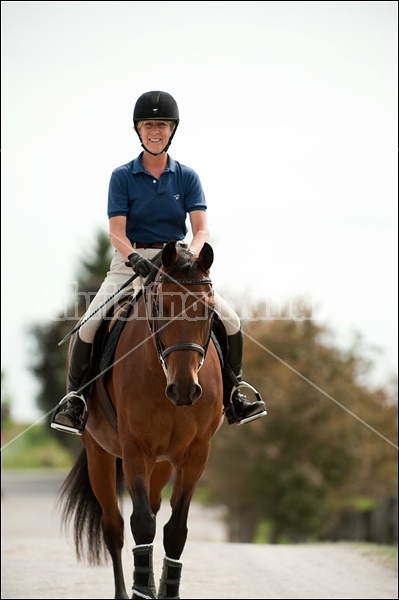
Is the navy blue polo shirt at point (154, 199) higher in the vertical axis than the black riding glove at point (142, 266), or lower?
higher

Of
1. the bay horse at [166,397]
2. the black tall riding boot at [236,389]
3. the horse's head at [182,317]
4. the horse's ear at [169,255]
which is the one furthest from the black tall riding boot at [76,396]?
the horse's ear at [169,255]

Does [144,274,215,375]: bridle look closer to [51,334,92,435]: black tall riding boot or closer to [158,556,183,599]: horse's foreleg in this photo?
[51,334,92,435]: black tall riding boot

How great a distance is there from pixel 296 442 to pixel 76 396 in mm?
24966

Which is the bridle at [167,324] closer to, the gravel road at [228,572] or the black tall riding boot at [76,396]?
the black tall riding boot at [76,396]

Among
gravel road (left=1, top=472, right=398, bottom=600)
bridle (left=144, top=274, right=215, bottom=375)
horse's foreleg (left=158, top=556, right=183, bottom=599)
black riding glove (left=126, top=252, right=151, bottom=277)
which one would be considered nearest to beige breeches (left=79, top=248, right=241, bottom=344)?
black riding glove (left=126, top=252, right=151, bottom=277)

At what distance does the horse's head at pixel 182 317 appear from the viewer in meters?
6.06

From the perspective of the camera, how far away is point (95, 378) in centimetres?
780

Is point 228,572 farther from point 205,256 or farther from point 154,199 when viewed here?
point 205,256

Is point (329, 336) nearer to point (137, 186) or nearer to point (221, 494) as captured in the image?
point (221, 494)

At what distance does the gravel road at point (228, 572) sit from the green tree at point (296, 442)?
1526 cm

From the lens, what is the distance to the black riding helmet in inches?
295

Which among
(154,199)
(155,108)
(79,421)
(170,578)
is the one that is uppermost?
(155,108)

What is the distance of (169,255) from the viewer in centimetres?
646

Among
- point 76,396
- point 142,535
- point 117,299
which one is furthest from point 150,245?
point 142,535
